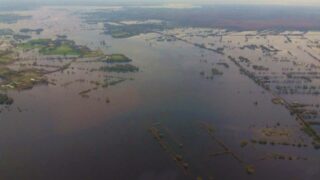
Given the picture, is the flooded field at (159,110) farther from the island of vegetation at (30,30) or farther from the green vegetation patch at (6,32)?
the island of vegetation at (30,30)

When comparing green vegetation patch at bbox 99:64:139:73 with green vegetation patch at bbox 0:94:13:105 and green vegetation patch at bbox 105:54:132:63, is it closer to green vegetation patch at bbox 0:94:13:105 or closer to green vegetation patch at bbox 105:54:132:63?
green vegetation patch at bbox 105:54:132:63

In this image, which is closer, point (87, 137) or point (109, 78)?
point (87, 137)

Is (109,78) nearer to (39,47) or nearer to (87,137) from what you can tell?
(87,137)

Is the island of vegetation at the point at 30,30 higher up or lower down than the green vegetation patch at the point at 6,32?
higher up

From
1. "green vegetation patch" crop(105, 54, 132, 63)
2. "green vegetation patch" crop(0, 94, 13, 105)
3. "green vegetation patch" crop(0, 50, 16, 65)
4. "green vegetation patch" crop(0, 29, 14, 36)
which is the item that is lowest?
"green vegetation patch" crop(0, 94, 13, 105)

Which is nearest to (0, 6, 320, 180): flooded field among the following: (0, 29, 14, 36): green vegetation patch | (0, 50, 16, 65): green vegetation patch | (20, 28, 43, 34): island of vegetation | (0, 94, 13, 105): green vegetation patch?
(0, 94, 13, 105): green vegetation patch

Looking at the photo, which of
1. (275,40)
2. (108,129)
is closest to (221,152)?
(108,129)

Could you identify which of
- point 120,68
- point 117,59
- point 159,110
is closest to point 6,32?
point 117,59

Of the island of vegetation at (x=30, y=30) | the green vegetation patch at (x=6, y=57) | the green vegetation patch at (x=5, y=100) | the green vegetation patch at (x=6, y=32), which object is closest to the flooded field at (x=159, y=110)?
the green vegetation patch at (x=5, y=100)

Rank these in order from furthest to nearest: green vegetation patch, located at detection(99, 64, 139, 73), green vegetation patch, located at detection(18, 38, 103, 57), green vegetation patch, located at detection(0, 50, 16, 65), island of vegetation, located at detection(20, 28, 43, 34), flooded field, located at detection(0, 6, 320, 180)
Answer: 1. island of vegetation, located at detection(20, 28, 43, 34)
2. green vegetation patch, located at detection(18, 38, 103, 57)
3. green vegetation patch, located at detection(0, 50, 16, 65)
4. green vegetation patch, located at detection(99, 64, 139, 73)
5. flooded field, located at detection(0, 6, 320, 180)
